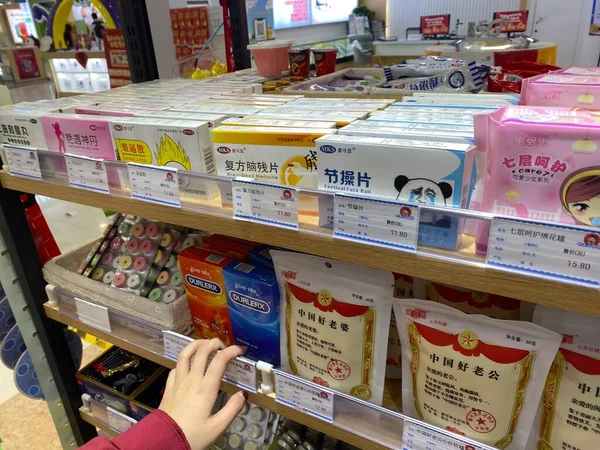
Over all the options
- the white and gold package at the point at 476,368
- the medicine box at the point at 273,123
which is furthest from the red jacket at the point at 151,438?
the medicine box at the point at 273,123

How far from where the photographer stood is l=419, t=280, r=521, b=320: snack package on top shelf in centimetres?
79

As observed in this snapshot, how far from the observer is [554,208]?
561 millimetres

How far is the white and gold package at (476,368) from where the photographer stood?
0.69 meters

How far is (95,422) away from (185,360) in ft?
2.37

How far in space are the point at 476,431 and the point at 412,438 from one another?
0.11 meters

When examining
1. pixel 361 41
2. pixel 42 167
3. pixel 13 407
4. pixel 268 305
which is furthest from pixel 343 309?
pixel 361 41

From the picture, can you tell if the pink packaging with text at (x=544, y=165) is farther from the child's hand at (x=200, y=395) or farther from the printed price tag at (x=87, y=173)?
the printed price tag at (x=87, y=173)

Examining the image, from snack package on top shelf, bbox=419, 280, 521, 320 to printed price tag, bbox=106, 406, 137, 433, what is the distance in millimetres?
947

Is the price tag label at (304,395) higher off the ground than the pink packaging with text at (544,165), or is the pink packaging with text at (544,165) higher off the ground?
the pink packaging with text at (544,165)

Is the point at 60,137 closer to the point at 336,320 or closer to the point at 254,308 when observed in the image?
the point at 254,308

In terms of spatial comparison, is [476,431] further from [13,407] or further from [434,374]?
[13,407]

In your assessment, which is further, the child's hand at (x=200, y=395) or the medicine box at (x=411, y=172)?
the child's hand at (x=200, y=395)

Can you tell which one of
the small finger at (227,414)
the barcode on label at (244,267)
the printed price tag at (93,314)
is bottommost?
the small finger at (227,414)

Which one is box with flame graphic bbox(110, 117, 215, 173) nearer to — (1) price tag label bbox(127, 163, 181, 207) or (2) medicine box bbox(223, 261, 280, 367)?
(1) price tag label bbox(127, 163, 181, 207)
